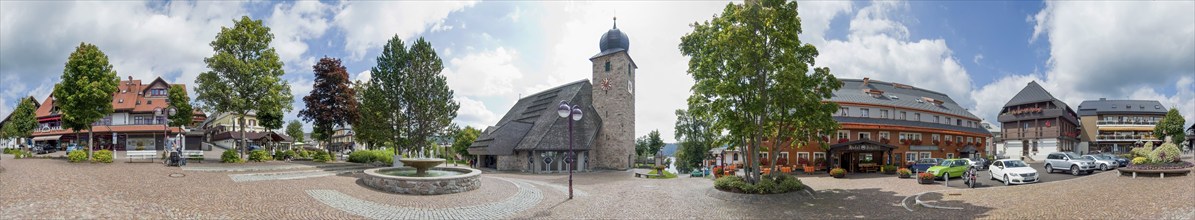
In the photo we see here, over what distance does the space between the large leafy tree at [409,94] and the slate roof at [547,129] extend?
6814 mm

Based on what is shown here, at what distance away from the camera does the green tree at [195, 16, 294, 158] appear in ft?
102

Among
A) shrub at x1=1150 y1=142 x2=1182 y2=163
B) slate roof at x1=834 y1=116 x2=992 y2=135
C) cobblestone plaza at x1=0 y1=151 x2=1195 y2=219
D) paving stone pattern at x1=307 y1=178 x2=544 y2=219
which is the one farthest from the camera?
slate roof at x1=834 y1=116 x2=992 y2=135

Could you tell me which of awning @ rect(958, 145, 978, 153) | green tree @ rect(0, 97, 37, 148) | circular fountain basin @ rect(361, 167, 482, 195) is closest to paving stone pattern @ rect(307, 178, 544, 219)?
circular fountain basin @ rect(361, 167, 482, 195)

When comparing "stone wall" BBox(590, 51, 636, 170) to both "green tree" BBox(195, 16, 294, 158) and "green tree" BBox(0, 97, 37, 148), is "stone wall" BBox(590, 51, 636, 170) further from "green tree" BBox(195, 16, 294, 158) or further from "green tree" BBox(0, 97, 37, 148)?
"green tree" BBox(0, 97, 37, 148)

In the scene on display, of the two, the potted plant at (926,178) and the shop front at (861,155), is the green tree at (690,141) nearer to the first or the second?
the shop front at (861,155)

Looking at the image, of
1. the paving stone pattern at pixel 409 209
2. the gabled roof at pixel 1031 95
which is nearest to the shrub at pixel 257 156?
the paving stone pattern at pixel 409 209

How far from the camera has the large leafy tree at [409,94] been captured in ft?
110

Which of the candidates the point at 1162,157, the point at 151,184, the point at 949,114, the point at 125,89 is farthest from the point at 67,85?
the point at 949,114

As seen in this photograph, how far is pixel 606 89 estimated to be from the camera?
43.0 metres

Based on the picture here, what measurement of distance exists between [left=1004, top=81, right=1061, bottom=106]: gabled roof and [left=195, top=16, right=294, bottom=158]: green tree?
236 feet

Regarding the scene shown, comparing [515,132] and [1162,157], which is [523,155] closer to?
[515,132]

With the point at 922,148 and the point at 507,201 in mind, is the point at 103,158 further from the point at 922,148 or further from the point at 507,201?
the point at 922,148

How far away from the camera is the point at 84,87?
1142 inches

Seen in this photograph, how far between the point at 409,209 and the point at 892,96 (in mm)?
42063
